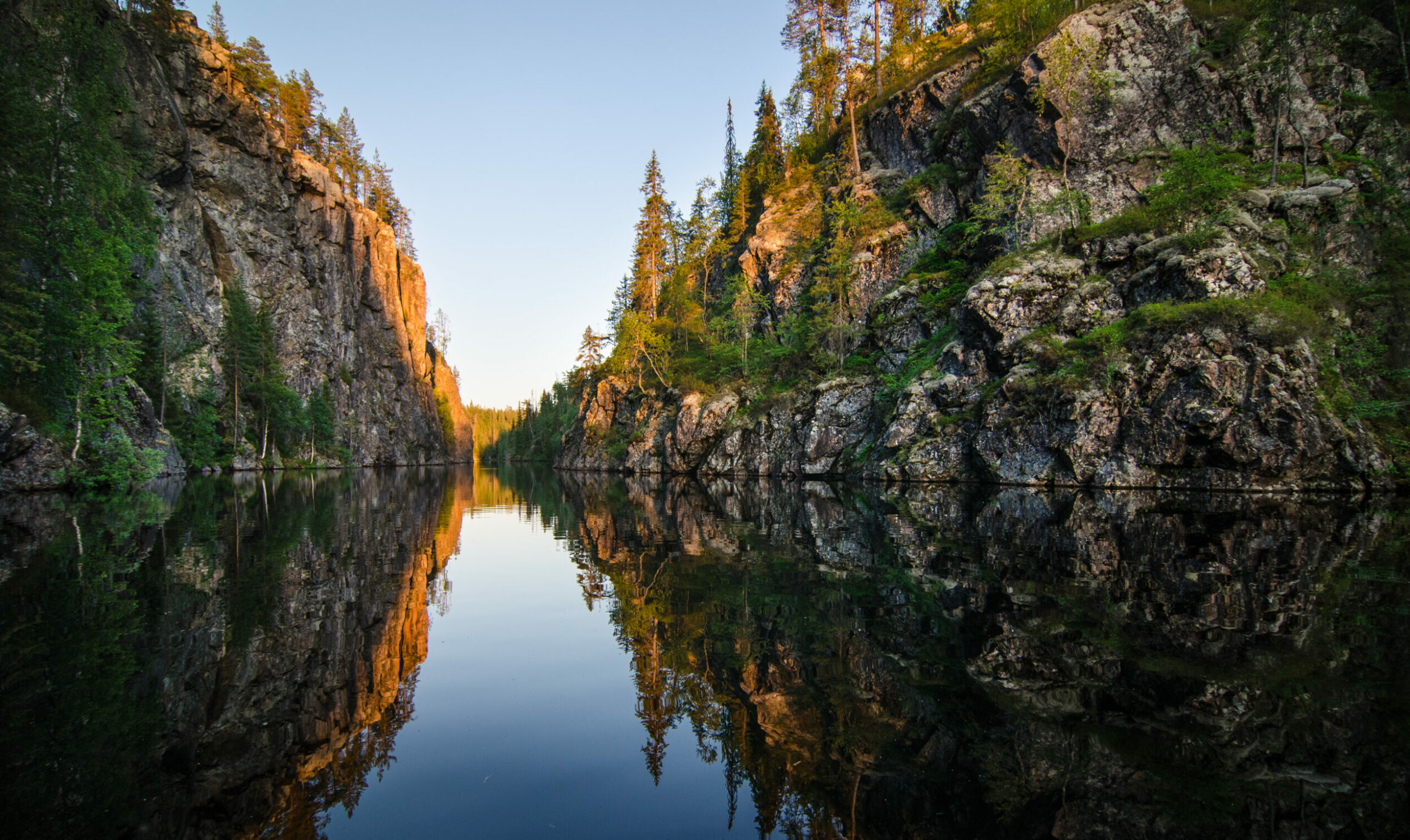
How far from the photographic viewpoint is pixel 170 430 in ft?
119

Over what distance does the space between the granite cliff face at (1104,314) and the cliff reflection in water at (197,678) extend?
24475mm

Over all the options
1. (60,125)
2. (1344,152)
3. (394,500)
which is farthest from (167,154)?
(1344,152)

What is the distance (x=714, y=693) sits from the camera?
17.2 ft

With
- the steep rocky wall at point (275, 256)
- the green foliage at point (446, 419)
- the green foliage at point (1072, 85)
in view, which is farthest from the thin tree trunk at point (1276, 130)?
the green foliage at point (446, 419)

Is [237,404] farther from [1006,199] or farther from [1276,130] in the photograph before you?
[1276,130]

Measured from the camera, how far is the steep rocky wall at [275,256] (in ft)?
132

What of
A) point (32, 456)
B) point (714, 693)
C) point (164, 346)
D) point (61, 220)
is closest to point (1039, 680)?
point (714, 693)

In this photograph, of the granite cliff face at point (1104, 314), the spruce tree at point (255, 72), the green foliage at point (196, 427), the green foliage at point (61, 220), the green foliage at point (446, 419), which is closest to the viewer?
the green foliage at point (61, 220)

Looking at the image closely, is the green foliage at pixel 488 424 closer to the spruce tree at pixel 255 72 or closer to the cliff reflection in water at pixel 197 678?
the spruce tree at pixel 255 72

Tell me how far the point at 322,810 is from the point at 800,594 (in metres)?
6.24

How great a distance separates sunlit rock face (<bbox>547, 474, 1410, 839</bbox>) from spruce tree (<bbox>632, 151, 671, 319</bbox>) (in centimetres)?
4515

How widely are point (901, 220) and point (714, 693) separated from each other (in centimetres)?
4329

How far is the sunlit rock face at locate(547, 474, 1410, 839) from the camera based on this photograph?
3395 millimetres

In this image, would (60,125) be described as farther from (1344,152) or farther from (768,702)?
(1344,152)
